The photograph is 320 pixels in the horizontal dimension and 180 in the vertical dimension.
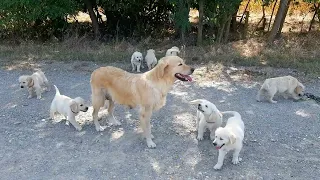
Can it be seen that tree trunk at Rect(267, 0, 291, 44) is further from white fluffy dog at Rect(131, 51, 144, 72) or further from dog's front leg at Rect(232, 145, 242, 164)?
dog's front leg at Rect(232, 145, 242, 164)

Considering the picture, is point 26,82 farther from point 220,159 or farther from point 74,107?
point 220,159

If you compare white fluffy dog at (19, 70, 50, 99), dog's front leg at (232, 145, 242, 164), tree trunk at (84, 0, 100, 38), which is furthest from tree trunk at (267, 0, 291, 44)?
dog's front leg at (232, 145, 242, 164)

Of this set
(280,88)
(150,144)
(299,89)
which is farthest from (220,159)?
(299,89)

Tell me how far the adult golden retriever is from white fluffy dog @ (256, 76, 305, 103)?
223 centimetres

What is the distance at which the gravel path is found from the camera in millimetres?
4508

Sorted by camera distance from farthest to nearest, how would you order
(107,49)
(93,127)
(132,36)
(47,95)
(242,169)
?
(132,36) < (107,49) < (47,95) < (93,127) < (242,169)

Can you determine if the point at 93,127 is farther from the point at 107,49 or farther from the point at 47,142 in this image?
the point at 107,49

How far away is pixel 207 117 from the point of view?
5.01 m

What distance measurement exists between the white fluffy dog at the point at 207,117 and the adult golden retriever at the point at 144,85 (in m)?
0.41

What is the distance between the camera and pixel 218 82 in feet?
26.1

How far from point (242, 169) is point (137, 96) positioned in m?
1.69

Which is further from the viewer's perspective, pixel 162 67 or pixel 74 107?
pixel 74 107

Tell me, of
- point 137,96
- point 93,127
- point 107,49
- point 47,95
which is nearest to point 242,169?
point 137,96

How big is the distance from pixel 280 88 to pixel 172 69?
8.98 feet
